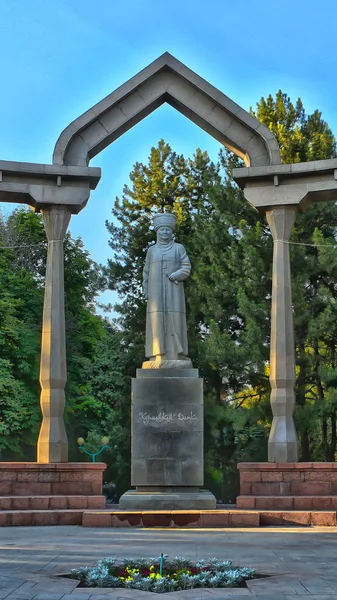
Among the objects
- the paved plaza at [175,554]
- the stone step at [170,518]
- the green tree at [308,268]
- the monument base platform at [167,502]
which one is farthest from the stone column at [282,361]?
the green tree at [308,268]

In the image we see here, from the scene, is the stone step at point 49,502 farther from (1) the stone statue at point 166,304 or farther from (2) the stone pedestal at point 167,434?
(1) the stone statue at point 166,304

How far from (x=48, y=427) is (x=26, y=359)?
44.3 feet

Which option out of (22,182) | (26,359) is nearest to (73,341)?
(26,359)

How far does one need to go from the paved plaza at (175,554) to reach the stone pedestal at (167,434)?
192 cm

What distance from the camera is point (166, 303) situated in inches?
620

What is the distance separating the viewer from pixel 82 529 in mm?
13203

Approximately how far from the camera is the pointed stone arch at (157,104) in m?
17.5

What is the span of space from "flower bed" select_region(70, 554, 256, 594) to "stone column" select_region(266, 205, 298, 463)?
8015 mm

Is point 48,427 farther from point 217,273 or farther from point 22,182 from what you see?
point 217,273

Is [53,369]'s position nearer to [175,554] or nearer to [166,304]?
[166,304]

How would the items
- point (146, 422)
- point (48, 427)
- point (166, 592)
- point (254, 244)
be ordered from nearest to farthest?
point (166, 592)
point (146, 422)
point (48, 427)
point (254, 244)

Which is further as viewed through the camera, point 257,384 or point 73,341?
point 73,341

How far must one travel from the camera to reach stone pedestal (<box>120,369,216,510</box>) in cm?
1495

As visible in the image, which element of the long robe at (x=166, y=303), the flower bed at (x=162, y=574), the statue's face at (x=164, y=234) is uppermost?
the statue's face at (x=164, y=234)
